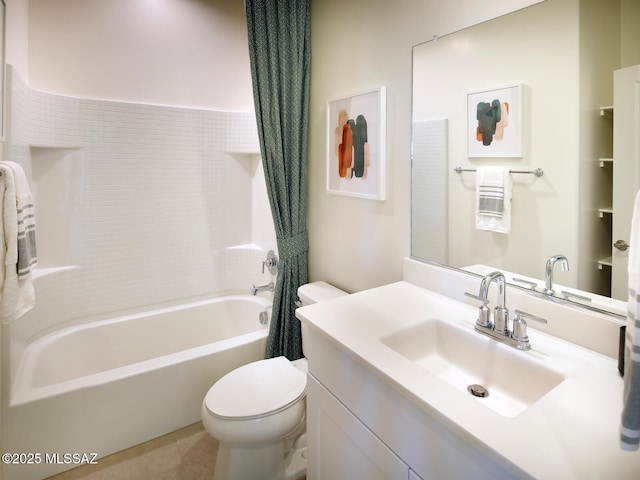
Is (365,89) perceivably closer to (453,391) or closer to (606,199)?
(606,199)

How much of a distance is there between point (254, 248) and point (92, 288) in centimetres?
111

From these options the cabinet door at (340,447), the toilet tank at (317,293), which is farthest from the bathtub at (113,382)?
the cabinet door at (340,447)

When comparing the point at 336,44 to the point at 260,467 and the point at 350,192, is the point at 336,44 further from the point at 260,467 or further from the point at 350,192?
the point at 260,467

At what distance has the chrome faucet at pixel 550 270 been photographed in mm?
1148

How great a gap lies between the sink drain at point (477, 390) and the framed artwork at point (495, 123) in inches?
30.5

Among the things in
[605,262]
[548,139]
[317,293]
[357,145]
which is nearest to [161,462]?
[317,293]

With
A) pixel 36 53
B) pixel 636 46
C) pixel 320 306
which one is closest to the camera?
pixel 636 46

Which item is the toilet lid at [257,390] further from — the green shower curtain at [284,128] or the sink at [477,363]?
the sink at [477,363]

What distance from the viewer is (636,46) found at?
97 cm

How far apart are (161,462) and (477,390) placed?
156cm

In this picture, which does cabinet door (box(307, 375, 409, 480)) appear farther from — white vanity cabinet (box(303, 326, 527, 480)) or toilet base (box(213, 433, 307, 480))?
toilet base (box(213, 433, 307, 480))

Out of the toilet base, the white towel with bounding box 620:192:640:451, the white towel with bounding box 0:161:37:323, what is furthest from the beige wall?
the white towel with bounding box 0:161:37:323

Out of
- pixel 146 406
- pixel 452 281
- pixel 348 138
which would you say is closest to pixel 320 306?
pixel 452 281

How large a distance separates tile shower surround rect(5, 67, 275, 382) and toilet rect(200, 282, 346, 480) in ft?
3.53
